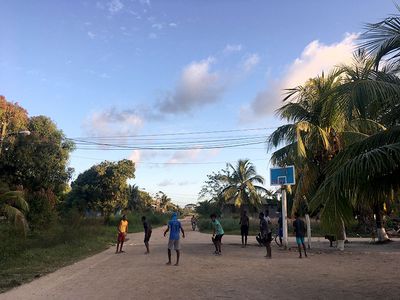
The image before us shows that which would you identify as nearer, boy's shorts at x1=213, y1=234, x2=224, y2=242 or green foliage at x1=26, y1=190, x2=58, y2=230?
boy's shorts at x1=213, y1=234, x2=224, y2=242

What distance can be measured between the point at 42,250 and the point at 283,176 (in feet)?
35.3

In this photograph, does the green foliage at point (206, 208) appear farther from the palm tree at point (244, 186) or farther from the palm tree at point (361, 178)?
the palm tree at point (361, 178)

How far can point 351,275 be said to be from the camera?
1152cm

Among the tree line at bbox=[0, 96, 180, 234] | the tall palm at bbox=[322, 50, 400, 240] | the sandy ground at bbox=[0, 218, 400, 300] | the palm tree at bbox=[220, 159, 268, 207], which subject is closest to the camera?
the tall palm at bbox=[322, 50, 400, 240]

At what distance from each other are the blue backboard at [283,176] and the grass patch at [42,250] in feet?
28.8

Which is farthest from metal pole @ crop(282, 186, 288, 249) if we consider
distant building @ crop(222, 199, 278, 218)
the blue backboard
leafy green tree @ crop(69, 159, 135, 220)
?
leafy green tree @ crop(69, 159, 135, 220)

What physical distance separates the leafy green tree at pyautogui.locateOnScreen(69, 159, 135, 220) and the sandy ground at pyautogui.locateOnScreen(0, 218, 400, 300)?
1610 inches

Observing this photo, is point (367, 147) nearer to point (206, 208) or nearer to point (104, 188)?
point (104, 188)

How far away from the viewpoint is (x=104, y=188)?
57406 mm

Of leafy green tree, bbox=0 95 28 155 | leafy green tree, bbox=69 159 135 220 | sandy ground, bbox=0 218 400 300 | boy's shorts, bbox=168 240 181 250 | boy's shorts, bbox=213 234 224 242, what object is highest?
leafy green tree, bbox=0 95 28 155

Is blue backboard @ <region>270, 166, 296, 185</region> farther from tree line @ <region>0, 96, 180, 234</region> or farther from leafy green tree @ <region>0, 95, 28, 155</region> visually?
leafy green tree @ <region>0, 95, 28, 155</region>

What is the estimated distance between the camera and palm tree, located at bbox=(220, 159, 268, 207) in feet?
167

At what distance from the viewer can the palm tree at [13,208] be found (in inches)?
857

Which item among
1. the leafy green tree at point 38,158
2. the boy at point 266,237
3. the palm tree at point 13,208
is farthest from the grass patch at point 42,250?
the leafy green tree at point 38,158
